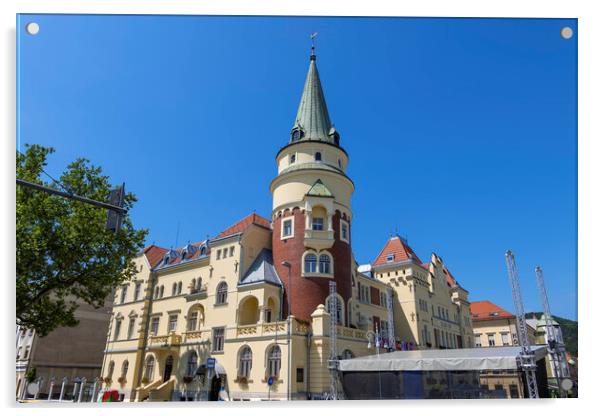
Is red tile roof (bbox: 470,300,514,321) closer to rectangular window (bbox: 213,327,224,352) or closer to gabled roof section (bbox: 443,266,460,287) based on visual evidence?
gabled roof section (bbox: 443,266,460,287)

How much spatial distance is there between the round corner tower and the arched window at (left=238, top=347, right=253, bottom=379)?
11.0 ft

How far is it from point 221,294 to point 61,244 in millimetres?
11471

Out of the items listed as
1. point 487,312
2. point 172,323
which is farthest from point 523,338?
point 487,312

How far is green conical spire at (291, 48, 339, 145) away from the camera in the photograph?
2973 centimetres

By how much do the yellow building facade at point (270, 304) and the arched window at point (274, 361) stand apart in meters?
0.05

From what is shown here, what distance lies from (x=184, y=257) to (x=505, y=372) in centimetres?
2520

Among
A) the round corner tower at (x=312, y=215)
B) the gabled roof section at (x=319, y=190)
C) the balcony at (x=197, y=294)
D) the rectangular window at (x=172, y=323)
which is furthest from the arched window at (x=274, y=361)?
the rectangular window at (x=172, y=323)

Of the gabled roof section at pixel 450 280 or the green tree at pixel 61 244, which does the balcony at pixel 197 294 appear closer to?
the green tree at pixel 61 244

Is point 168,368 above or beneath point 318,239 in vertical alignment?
beneath

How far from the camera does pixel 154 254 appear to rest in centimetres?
3656

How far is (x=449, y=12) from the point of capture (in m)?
10.6

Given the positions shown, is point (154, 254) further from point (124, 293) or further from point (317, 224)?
point (317, 224)
